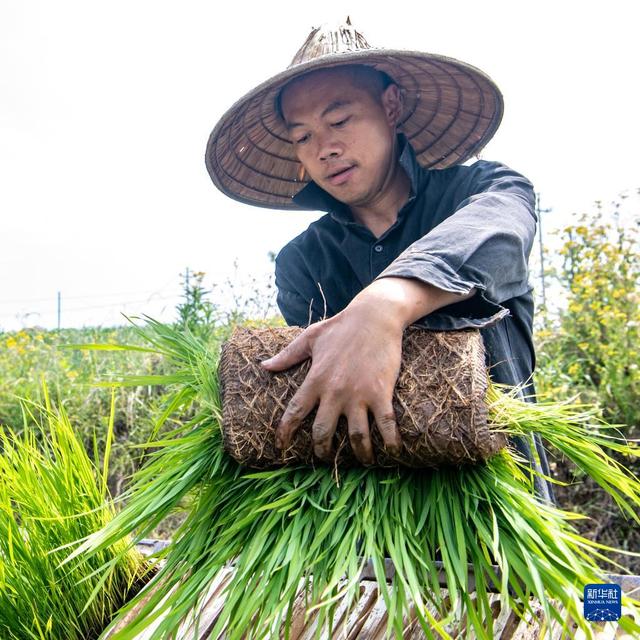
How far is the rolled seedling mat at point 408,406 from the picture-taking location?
1.05 meters

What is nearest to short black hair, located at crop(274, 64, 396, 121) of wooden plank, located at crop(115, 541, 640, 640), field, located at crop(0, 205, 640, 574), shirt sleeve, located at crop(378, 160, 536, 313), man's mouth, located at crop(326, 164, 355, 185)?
man's mouth, located at crop(326, 164, 355, 185)

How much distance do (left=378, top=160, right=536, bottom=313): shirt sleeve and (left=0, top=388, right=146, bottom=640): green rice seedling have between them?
2.90ft

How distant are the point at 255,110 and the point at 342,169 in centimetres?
42

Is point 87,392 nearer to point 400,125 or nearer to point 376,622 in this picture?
point 400,125

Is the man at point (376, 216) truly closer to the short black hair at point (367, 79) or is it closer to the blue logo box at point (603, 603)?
the short black hair at point (367, 79)

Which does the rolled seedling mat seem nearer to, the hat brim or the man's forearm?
the man's forearm

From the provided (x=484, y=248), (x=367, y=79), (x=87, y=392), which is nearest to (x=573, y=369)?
(x=367, y=79)

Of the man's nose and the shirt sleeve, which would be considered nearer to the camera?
the shirt sleeve

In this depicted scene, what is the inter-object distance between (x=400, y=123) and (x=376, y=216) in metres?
0.37

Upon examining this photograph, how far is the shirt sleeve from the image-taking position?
3.83ft

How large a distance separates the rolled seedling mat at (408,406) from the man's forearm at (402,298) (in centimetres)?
5

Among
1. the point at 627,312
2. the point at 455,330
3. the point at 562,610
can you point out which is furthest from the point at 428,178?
the point at 627,312

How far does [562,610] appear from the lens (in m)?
1.23

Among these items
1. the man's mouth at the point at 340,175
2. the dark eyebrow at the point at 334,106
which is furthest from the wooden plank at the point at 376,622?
the dark eyebrow at the point at 334,106
